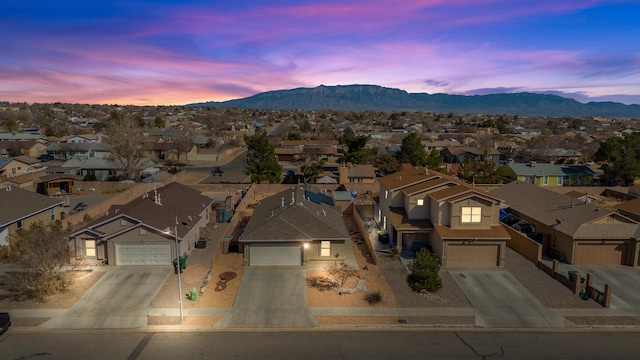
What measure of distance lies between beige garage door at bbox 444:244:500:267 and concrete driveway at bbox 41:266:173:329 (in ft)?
64.5

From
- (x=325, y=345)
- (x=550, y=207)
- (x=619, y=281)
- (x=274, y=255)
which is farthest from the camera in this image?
(x=550, y=207)

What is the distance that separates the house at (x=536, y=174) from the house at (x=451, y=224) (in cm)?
3173

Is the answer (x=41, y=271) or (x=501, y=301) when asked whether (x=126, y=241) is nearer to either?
(x=41, y=271)

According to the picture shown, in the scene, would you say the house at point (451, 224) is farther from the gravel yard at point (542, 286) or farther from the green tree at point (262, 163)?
the green tree at point (262, 163)

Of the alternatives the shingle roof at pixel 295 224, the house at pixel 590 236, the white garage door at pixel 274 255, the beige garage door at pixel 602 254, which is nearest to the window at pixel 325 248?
the shingle roof at pixel 295 224

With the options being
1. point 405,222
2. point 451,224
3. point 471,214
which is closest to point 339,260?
point 405,222

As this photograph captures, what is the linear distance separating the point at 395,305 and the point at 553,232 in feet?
53.1

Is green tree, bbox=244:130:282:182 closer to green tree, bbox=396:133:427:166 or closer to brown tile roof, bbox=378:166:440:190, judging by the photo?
brown tile roof, bbox=378:166:440:190

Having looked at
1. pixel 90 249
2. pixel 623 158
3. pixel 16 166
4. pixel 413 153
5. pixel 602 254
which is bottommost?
pixel 602 254

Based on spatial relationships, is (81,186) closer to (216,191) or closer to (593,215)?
(216,191)

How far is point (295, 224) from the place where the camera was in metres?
28.1

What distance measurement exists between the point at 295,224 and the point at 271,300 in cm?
711

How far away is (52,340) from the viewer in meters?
18.1

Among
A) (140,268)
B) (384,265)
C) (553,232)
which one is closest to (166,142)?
(140,268)
